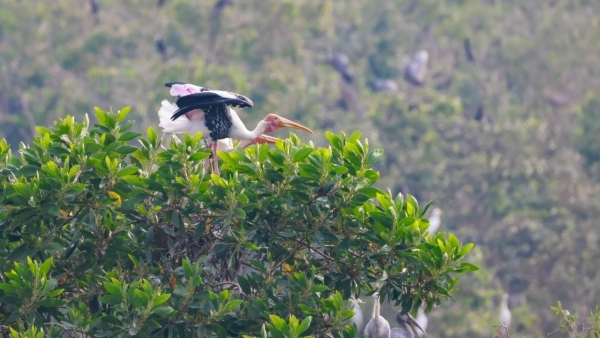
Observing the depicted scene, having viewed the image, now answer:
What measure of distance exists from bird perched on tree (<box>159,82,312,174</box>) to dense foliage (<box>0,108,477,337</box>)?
1.32ft

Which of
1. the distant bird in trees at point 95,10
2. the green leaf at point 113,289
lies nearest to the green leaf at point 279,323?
the green leaf at point 113,289

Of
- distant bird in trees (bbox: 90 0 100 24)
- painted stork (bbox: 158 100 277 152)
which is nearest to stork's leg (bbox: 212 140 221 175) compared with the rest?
painted stork (bbox: 158 100 277 152)

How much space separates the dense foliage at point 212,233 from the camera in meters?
5.01

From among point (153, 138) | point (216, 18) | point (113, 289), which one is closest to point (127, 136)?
point (153, 138)

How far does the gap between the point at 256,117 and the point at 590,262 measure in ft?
17.2

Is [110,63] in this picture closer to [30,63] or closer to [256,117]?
[30,63]

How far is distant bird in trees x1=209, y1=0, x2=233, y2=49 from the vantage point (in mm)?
19078

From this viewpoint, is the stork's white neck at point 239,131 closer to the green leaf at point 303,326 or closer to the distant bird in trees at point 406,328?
the distant bird in trees at point 406,328

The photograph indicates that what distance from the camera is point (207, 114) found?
591 cm

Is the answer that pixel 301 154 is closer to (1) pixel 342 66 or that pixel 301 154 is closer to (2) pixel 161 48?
(2) pixel 161 48

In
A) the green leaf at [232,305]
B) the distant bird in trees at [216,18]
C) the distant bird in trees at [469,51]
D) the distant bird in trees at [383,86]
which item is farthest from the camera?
the distant bird in trees at [469,51]

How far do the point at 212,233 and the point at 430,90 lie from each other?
14.8 meters

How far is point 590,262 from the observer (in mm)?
14562

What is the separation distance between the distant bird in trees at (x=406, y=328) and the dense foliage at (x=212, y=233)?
0.43 meters
